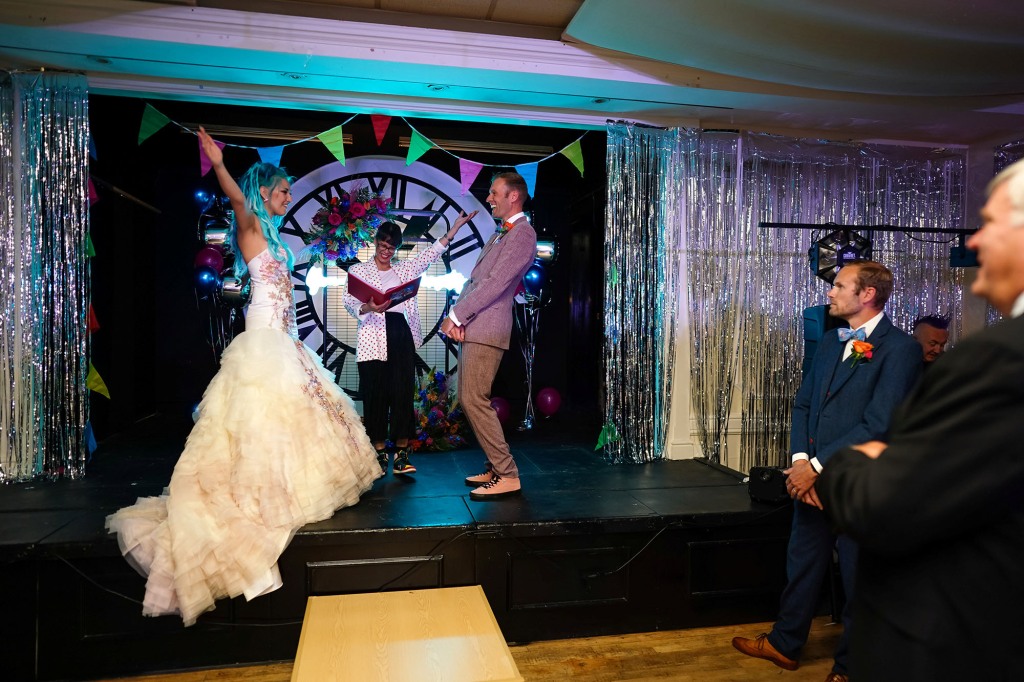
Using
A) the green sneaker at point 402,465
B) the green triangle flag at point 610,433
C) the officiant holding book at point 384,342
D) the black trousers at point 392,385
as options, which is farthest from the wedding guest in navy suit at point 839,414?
the black trousers at point 392,385

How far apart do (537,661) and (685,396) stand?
2.65 m

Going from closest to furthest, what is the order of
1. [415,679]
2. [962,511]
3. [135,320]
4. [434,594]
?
[962,511], [415,679], [434,594], [135,320]

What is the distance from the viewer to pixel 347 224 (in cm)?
482

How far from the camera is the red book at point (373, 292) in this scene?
14.1 feet

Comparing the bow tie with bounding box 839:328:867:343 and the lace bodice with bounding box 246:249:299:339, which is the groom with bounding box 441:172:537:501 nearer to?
the lace bodice with bounding box 246:249:299:339

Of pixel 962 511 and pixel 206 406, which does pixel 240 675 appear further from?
pixel 962 511

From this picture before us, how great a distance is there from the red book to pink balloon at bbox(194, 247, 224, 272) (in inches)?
94.4

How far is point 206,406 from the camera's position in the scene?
3.02 m

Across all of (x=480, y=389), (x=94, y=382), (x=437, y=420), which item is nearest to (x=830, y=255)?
(x=480, y=389)

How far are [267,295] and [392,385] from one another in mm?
1321

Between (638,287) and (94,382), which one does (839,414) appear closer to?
(638,287)

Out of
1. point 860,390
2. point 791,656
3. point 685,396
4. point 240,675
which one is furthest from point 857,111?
point 240,675

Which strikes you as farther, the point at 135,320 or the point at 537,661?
the point at 135,320

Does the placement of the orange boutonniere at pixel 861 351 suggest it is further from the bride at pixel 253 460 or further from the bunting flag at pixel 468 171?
the bunting flag at pixel 468 171
